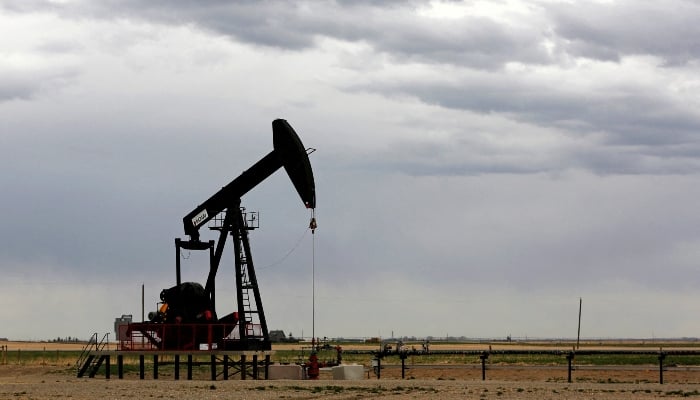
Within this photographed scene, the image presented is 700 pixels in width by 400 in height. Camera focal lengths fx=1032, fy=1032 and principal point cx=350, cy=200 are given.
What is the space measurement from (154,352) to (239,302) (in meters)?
4.42

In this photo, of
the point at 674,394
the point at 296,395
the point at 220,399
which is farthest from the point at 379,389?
the point at 674,394

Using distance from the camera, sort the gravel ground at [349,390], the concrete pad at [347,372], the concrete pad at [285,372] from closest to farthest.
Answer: the gravel ground at [349,390]
the concrete pad at [347,372]
the concrete pad at [285,372]

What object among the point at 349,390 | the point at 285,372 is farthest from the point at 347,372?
the point at 349,390

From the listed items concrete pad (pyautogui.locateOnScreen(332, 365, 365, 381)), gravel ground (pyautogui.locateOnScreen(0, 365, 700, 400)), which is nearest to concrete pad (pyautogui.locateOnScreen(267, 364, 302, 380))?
concrete pad (pyautogui.locateOnScreen(332, 365, 365, 381))

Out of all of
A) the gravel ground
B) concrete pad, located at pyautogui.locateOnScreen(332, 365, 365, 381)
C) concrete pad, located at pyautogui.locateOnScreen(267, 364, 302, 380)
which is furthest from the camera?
concrete pad, located at pyautogui.locateOnScreen(267, 364, 302, 380)

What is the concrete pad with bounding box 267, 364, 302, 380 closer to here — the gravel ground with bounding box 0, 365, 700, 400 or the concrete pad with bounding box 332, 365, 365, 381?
the concrete pad with bounding box 332, 365, 365, 381

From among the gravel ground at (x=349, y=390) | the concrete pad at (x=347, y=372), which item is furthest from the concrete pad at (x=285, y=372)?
the gravel ground at (x=349, y=390)

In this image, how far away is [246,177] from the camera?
153 feet

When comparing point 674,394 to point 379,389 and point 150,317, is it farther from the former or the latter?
point 150,317

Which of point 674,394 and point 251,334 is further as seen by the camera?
point 251,334

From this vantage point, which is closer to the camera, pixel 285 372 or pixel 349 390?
pixel 349 390

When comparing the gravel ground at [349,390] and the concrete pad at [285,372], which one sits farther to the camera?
the concrete pad at [285,372]

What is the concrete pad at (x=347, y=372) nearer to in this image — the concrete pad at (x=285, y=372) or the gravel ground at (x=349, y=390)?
the concrete pad at (x=285, y=372)

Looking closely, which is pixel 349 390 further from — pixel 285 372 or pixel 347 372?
pixel 285 372
